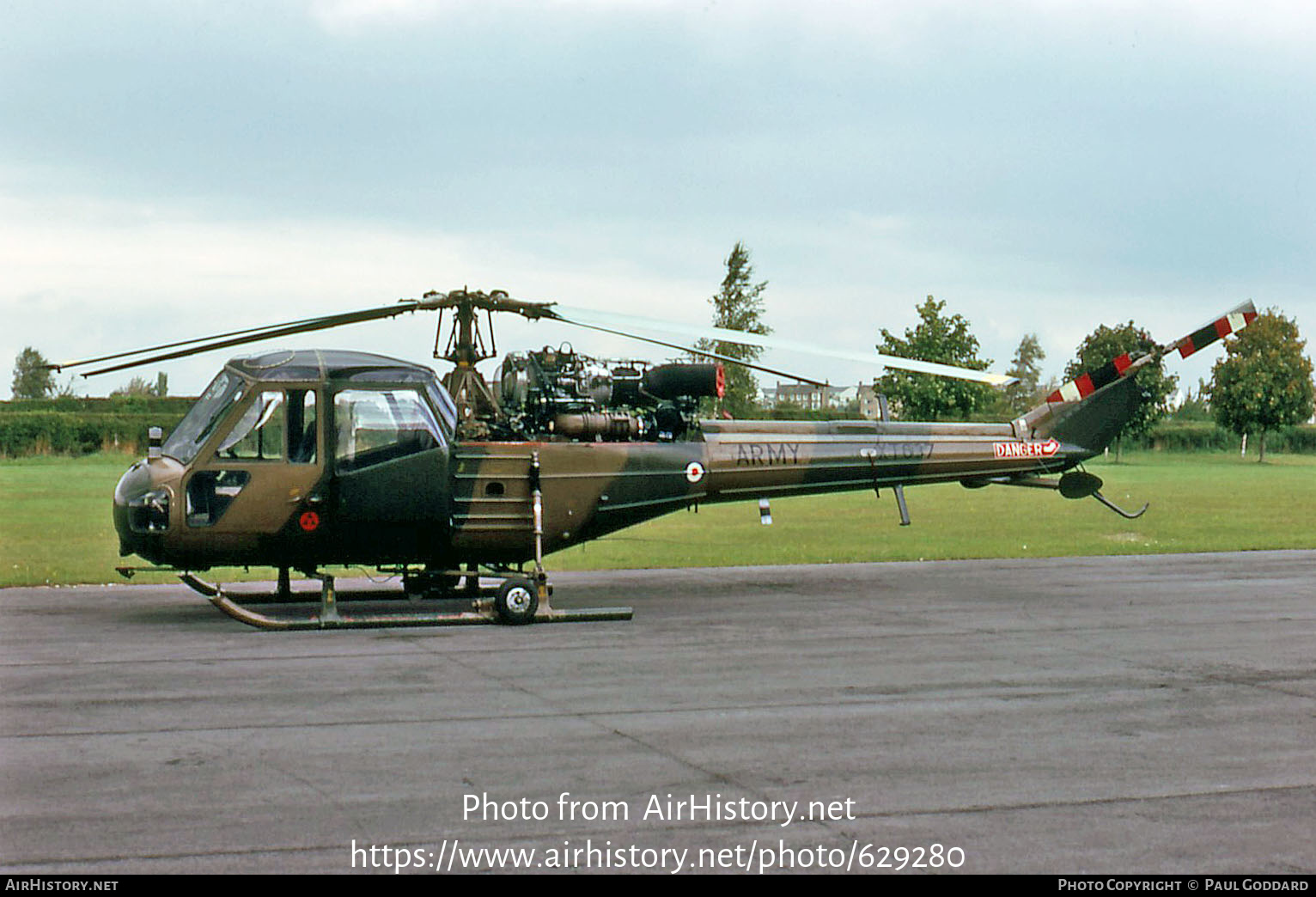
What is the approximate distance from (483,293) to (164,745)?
6.84m

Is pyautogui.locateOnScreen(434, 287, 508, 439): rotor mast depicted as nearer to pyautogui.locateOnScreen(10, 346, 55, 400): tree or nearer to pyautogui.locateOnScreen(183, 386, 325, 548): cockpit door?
pyautogui.locateOnScreen(183, 386, 325, 548): cockpit door

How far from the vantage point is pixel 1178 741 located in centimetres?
842

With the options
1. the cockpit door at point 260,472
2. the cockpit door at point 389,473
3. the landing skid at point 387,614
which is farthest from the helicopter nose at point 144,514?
the cockpit door at point 389,473

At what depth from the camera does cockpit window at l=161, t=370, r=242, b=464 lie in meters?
13.1

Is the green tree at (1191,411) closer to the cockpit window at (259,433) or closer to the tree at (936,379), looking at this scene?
the tree at (936,379)

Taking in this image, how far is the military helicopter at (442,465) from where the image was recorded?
13008 mm

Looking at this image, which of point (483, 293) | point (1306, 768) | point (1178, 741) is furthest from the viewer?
point (483, 293)

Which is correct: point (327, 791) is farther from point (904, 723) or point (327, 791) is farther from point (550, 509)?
point (550, 509)

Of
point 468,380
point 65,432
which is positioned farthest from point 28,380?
point 468,380

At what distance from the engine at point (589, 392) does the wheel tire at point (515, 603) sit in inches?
77.6

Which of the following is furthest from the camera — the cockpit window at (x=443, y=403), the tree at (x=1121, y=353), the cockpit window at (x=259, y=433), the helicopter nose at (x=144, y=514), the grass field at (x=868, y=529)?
the tree at (x=1121, y=353)

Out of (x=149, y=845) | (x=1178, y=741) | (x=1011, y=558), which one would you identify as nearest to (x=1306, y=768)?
(x=1178, y=741)

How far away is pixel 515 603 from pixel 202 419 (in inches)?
144

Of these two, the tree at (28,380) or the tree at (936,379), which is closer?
the tree at (936,379)
